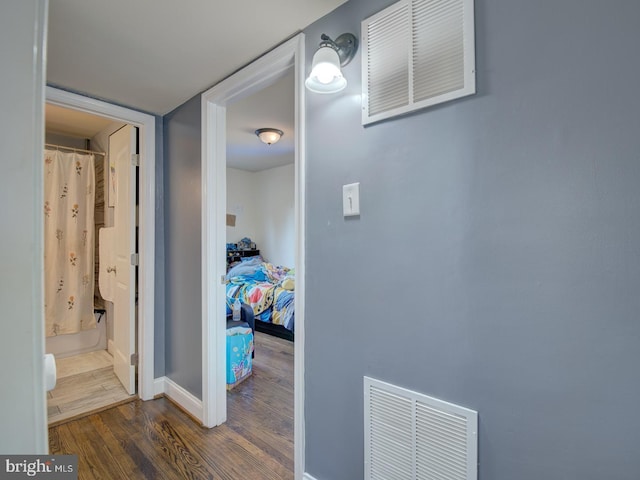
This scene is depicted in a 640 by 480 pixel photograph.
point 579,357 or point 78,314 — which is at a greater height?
point 579,357

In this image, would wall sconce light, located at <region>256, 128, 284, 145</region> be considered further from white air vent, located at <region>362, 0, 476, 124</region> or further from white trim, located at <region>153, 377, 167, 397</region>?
white trim, located at <region>153, 377, 167, 397</region>

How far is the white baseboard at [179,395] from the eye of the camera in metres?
2.22

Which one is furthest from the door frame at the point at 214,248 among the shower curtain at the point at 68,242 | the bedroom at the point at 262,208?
the shower curtain at the point at 68,242

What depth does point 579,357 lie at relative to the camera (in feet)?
2.78

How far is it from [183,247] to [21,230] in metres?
1.99

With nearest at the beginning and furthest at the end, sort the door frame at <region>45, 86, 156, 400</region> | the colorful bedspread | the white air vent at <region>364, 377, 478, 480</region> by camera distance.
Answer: the white air vent at <region>364, 377, 478, 480</region>, the door frame at <region>45, 86, 156, 400</region>, the colorful bedspread

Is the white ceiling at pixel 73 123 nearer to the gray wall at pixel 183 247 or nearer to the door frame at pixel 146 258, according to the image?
the door frame at pixel 146 258

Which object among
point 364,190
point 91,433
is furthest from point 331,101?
point 91,433

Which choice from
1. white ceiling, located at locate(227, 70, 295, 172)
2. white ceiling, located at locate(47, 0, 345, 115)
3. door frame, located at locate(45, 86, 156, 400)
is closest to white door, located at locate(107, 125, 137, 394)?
door frame, located at locate(45, 86, 156, 400)

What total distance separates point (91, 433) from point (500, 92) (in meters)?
2.83

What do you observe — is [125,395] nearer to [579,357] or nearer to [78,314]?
[78,314]

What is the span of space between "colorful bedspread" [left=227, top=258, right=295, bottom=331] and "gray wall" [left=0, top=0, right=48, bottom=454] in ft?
10.7

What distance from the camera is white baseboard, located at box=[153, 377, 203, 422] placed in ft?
7.27

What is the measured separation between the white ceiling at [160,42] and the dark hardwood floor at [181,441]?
2.21 m
